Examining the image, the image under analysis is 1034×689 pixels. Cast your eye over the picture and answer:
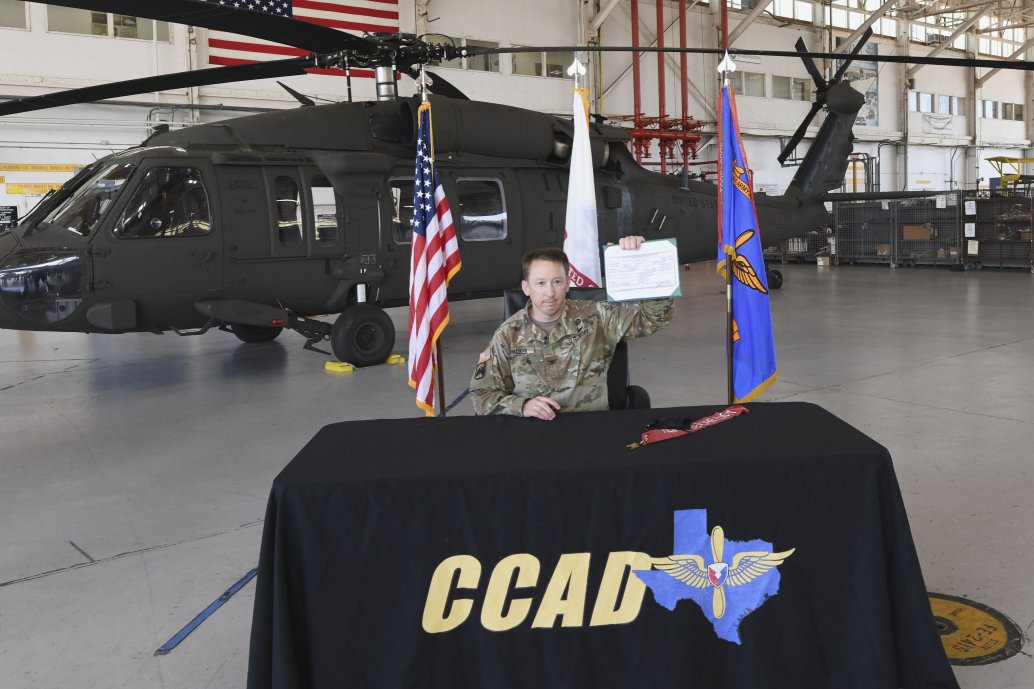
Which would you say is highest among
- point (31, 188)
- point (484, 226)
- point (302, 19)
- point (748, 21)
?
point (748, 21)

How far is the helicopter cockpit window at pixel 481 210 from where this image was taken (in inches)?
338

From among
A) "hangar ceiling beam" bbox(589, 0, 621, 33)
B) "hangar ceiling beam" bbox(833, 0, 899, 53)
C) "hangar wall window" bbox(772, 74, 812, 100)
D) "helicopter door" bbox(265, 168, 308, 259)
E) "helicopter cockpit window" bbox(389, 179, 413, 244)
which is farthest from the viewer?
"hangar wall window" bbox(772, 74, 812, 100)

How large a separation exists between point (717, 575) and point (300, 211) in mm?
6262

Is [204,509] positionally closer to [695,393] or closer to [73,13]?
[695,393]

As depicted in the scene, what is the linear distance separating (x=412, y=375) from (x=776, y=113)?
77.6 ft

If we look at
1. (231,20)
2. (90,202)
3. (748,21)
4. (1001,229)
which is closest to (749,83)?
(748,21)

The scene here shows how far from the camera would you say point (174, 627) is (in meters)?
2.95

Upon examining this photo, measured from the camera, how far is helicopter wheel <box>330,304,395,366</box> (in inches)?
305

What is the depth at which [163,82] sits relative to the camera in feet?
19.6

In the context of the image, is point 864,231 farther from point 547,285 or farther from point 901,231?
point 547,285

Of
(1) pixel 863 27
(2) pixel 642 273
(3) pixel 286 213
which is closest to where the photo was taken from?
(2) pixel 642 273

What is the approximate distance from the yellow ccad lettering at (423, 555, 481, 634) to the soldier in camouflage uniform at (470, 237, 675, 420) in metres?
0.84

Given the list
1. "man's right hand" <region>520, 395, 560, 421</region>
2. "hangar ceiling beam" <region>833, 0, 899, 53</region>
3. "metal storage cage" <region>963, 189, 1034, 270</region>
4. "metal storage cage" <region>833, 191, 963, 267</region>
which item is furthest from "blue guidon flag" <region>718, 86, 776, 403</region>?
"hangar ceiling beam" <region>833, 0, 899, 53</region>

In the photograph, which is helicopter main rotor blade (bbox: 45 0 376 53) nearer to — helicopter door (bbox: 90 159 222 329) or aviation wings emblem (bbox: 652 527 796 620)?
helicopter door (bbox: 90 159 222 329)
